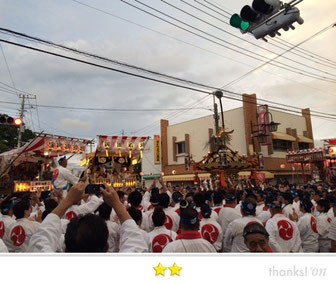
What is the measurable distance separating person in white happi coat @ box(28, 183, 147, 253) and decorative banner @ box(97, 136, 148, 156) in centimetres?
1049

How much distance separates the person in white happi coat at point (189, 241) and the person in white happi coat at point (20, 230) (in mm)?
2097

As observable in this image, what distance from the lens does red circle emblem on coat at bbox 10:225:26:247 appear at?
3.22 metres

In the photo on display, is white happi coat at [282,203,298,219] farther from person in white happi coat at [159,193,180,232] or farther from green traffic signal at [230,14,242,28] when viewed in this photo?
green traffic signal at [230,14,242,28]

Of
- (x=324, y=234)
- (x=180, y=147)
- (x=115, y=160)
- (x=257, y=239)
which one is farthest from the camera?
(x=180, y=147)

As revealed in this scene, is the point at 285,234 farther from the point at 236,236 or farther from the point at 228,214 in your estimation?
the point at 228,214

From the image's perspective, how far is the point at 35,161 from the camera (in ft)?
41.1

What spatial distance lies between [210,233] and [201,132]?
19.2 meters

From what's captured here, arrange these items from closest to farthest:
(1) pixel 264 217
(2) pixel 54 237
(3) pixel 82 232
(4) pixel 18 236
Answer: (3) pixel 82 232
(2) pixel 54 237
(4) pixel 18 236
(1) pixel 264 217

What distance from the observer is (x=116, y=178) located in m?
13.4

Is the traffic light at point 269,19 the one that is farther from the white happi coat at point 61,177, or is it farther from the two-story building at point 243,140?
the two-story building at point 243,140

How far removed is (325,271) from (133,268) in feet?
5.41

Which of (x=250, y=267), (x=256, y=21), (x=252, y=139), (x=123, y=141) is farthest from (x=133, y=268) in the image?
(x=252, y=139)

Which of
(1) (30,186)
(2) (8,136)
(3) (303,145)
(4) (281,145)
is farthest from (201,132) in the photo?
(2) (8,136)

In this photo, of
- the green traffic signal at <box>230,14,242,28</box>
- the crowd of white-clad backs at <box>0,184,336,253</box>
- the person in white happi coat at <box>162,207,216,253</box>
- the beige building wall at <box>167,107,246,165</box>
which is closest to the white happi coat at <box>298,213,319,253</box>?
the crowd of white-clad backs at <box>0,184,336,253</box>
